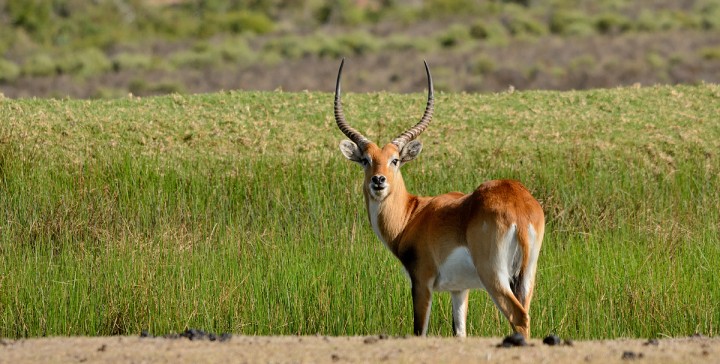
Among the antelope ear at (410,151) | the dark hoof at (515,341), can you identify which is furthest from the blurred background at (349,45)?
the dark hoof at (515,341)

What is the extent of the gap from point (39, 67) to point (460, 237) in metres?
33.5

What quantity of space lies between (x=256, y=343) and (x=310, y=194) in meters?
5.80

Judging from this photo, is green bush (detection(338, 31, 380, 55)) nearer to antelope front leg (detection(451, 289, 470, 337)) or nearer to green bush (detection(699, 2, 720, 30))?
green bush (detection(699, 2, 720, 30))

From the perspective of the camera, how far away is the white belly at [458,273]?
8.71 m

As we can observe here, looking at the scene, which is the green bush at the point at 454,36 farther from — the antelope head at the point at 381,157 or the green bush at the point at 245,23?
the antelope head at the point at 381,157

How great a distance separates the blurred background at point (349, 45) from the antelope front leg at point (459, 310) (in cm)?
2435

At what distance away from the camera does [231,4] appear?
202 ft

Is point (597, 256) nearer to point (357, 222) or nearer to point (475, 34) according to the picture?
point (357, 222)

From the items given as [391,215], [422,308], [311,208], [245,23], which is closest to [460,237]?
[422,308]

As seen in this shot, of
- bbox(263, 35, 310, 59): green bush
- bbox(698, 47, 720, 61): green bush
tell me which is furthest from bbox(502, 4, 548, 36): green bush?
bbox(698, 47, 720, 61): green bush

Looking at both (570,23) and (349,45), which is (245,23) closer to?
(349,45)

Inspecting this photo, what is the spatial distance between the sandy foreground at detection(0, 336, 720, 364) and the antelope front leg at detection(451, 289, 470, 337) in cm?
119

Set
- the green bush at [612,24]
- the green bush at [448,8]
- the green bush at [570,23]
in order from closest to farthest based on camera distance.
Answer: the green bush at [570,23]
the green bush at [612,24]
the green bush at [448,8]

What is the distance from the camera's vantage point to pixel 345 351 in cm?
744
